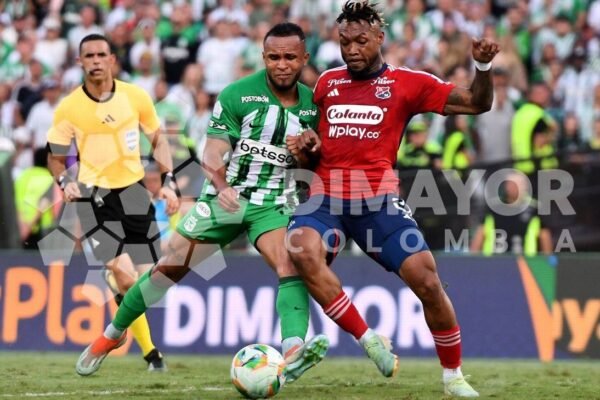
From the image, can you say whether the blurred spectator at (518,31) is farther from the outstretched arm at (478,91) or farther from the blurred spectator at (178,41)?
the outstretched arm at (478,91)

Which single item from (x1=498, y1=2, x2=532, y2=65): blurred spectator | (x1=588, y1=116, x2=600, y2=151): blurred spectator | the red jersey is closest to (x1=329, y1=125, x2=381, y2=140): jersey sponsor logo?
the red jersey

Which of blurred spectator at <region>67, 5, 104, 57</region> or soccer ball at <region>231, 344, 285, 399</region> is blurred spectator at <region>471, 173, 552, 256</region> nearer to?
soccer ball at <region>231, 344, 285, 399</region>

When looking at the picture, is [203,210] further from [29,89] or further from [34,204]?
[29,89]

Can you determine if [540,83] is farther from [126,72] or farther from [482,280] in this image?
[126,72]

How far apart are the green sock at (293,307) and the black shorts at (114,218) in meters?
2.17

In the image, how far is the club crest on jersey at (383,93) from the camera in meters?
8.95

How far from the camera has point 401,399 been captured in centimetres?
870

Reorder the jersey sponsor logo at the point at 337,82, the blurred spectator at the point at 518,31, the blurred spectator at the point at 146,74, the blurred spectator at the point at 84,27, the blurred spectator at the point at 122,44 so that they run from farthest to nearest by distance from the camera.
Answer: the blurred spectator at the point at 84,27 → the blurred spectator at the point at 122,44 → the blurred spectator at the point at 518,31 → the blurred spectator at the point at 146,74 → the jersey sponsor logo at the point at 337,82

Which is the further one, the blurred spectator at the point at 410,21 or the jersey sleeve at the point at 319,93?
the blurred spectator at the point at 410,21

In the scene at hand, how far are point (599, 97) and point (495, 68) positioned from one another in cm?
138

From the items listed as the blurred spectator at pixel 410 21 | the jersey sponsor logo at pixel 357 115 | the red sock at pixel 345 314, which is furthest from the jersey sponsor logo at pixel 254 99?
the blurred spectator at pixel 410 21

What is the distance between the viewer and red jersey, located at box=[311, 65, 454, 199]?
8.91 metres

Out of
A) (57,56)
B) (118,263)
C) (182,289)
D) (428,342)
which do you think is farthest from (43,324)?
(57,56)

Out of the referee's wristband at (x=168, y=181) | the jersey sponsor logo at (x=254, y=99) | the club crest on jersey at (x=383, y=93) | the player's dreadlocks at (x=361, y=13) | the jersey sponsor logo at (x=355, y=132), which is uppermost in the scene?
the player's dreadlocks at (x=361, y=13)
